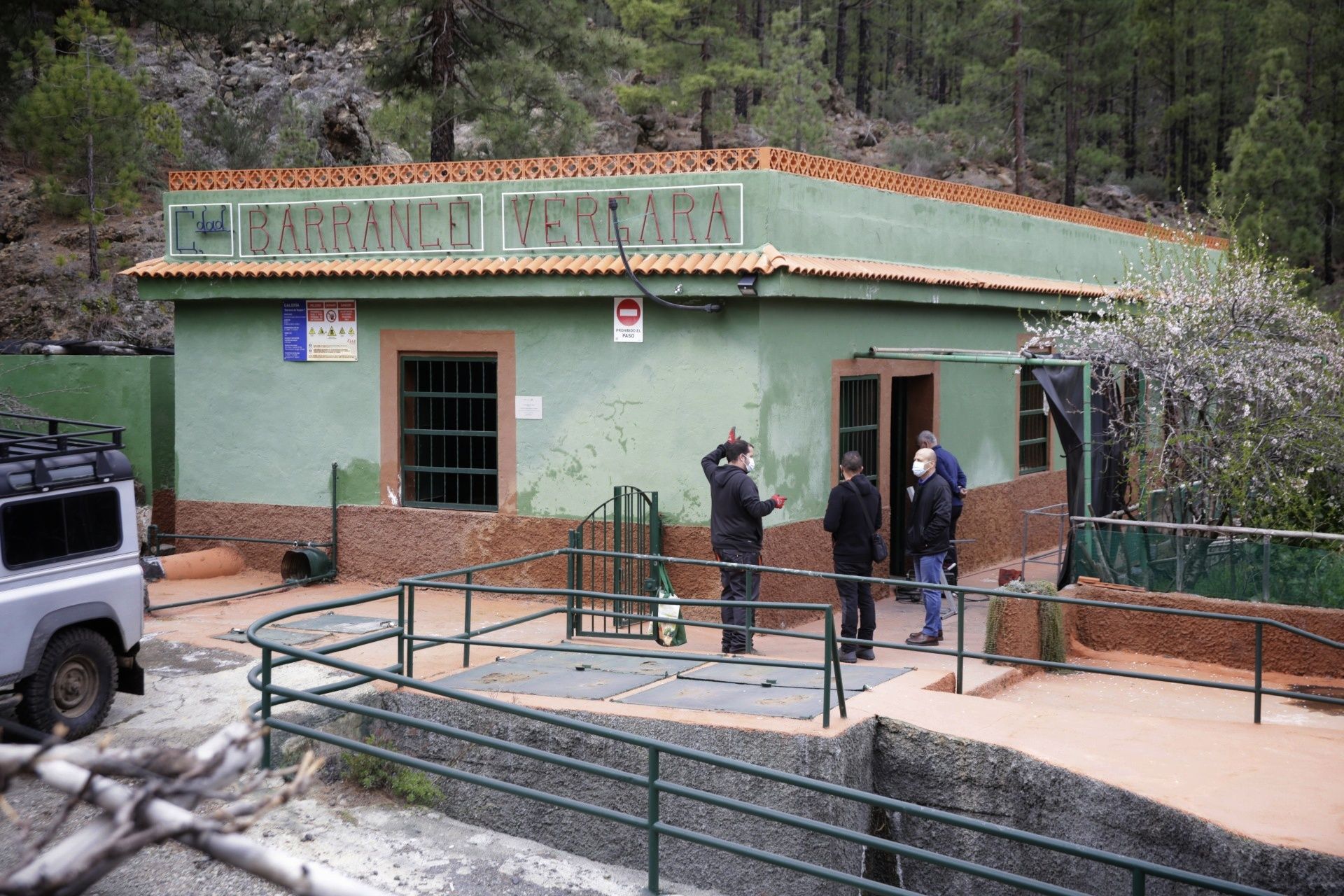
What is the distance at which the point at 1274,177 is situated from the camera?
33.9 m

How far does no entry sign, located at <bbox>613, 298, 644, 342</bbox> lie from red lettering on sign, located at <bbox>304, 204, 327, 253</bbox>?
3690 mm

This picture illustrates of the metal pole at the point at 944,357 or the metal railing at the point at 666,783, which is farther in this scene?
the metal pole at the point at 944,357

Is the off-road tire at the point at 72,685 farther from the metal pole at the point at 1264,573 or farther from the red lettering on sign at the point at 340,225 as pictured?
the metal pole at the point at 1264,573

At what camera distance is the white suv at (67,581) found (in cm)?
927

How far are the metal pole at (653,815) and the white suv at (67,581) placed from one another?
4525 millimetres

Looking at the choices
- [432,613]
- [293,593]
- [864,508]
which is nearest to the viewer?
[864,508]

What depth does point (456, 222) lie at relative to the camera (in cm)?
1456

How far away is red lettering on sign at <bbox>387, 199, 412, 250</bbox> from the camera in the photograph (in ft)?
48.6

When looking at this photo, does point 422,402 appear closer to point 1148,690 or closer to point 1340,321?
point 1148,690

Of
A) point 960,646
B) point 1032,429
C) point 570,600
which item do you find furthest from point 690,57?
point 960,646

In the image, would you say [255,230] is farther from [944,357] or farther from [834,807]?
[834,807]

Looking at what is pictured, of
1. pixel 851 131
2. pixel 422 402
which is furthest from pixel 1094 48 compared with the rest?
pixel 422 402

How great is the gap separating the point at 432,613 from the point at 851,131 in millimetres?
41991

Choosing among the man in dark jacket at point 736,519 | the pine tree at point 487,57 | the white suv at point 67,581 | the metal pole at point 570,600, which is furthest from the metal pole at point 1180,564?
the pine tree at point 487,57
